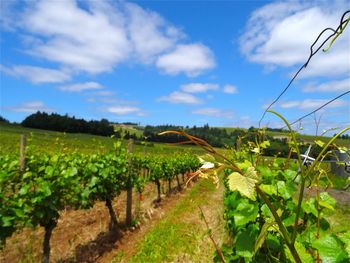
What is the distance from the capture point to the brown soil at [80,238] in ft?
21.7

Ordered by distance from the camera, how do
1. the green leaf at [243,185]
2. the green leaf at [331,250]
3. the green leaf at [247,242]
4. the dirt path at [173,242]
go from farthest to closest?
1. the dirt path at [173,242]
2. the green leaf at [247,242]
3. the green leaf at [331,250]
4. the green leaf at [243,185]

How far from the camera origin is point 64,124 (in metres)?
83.4

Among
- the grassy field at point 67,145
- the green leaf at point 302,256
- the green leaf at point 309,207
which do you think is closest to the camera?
the green leaf at point 302,256

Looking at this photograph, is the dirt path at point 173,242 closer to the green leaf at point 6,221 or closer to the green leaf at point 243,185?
the green leaf at point 6,221

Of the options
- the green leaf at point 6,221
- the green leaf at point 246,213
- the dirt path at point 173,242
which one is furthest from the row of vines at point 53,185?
the green leaf at point 246,213

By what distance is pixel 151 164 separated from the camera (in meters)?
13.3

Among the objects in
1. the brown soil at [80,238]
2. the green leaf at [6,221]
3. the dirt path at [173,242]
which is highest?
the green leaf at [6,221]

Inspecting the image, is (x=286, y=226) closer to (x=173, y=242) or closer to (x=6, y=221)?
(x=6, y=221)

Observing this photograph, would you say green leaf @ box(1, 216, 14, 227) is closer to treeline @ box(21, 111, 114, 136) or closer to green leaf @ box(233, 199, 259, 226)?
green leaf @ box(233, 199, 259, 226)

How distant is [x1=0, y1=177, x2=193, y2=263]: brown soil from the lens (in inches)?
260

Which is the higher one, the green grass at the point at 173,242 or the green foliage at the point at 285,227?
the green foliage at the point at 285,227

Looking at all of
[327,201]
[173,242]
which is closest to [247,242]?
[327,201]

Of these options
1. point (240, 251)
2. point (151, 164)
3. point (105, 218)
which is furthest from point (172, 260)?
point (151, 164)

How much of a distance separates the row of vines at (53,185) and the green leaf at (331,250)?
4.44 m
